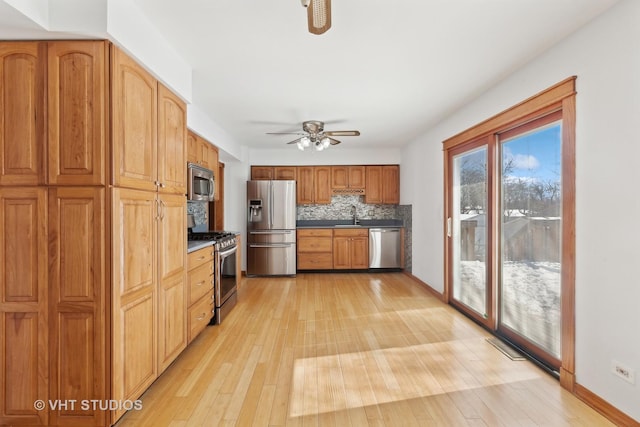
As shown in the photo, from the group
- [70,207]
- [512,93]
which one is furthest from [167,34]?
[512,93]

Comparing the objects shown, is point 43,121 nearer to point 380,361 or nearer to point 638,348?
point 380,361

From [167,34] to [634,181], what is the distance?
9.81 ft

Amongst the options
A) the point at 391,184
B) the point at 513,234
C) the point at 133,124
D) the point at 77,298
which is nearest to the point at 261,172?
the point at 391,184

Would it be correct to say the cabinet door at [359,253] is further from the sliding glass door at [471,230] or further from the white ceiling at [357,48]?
the white ceiling at [357,48]

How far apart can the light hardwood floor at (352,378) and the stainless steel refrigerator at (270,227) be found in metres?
2.13

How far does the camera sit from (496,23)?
7.04ft

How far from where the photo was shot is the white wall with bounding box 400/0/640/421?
1.85 meters

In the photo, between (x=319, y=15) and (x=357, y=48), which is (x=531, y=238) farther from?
(x=319, y=15)

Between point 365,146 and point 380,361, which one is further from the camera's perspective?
point 365,146

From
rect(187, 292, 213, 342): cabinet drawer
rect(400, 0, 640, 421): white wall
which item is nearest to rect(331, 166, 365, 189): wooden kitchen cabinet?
rect(187, 292, 213, 342): cabinet drawer

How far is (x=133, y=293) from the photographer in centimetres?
203

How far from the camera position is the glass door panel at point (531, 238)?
8.51 ft

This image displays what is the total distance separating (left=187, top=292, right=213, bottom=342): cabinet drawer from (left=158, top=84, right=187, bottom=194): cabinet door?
110 cm

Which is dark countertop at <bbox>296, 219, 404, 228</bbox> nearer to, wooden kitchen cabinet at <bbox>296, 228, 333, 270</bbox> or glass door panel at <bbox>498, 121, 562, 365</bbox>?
wooden kitchen cabinet at <bbox>296, 228, 333, 270</bbox>
